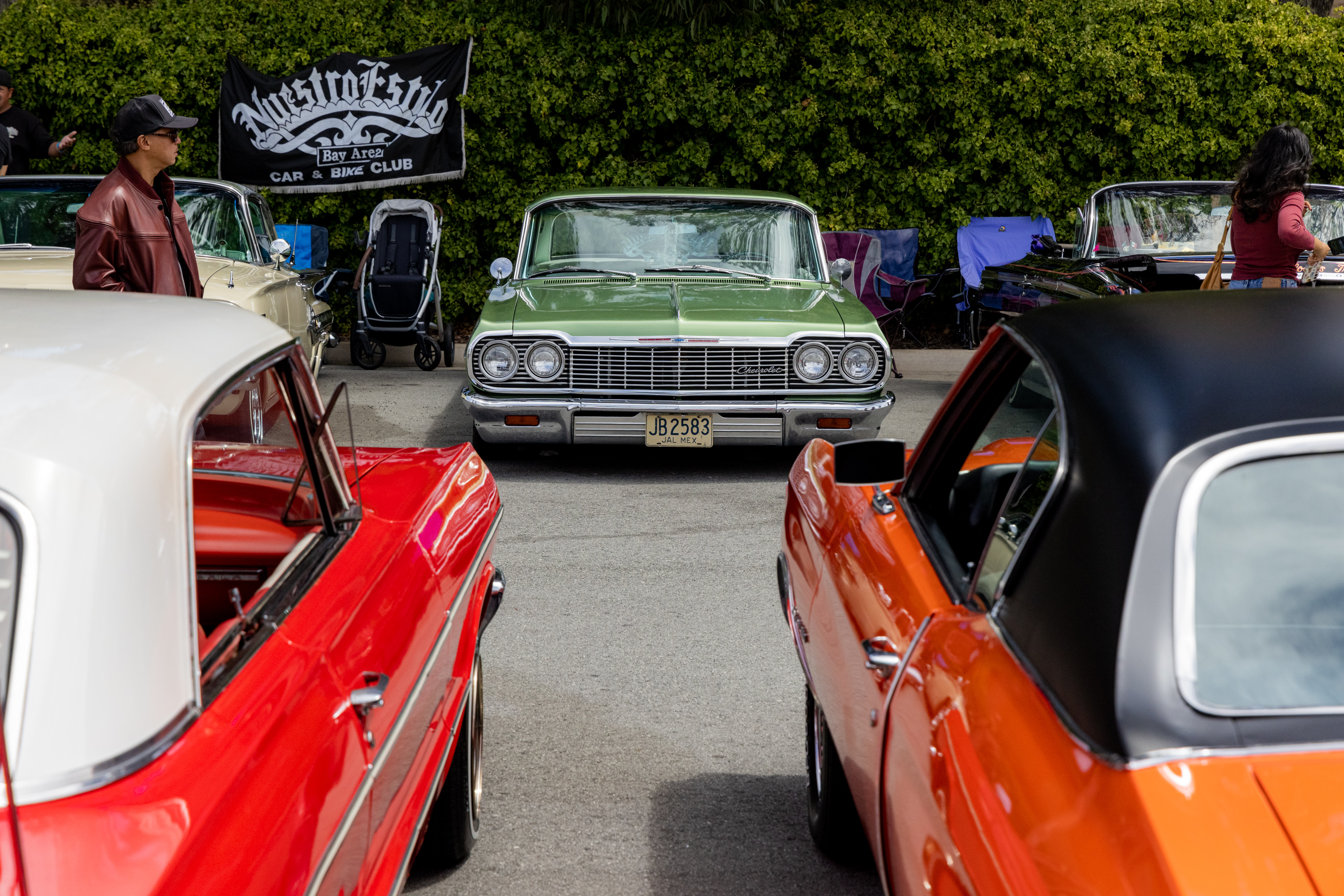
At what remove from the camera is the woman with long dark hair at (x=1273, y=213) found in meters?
6.21

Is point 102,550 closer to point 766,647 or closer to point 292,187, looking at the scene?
point 766,647

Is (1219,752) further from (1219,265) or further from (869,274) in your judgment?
(869,274)

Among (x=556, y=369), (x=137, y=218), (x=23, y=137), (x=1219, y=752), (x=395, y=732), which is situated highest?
(x=23, y=137)

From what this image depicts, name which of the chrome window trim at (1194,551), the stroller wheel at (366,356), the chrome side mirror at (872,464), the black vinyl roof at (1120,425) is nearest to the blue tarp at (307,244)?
the stroller wheel at (366,356)

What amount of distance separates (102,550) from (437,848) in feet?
5.70

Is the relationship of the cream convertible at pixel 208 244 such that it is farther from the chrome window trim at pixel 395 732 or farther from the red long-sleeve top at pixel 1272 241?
the red long-sleeve top at pixel 1272 241

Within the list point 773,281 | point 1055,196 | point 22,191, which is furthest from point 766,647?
point 1055,196

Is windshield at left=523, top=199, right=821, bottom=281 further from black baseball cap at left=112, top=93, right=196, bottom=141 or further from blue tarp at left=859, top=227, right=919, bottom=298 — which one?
blue tarp at left=859, top=227, right=919, bottom=298

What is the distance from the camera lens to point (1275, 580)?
1681 millimetres

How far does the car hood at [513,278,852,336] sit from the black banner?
5.38 m

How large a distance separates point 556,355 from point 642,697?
3.17 m

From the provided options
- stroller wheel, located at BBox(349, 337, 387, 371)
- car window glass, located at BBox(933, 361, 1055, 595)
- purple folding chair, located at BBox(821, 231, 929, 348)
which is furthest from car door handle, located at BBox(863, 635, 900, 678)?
purple folding chair, located at BBox(821, 231, 929, 348)

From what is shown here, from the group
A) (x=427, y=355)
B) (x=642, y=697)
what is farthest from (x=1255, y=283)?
(x=427, y=355)

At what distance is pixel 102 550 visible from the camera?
5.03 feet
